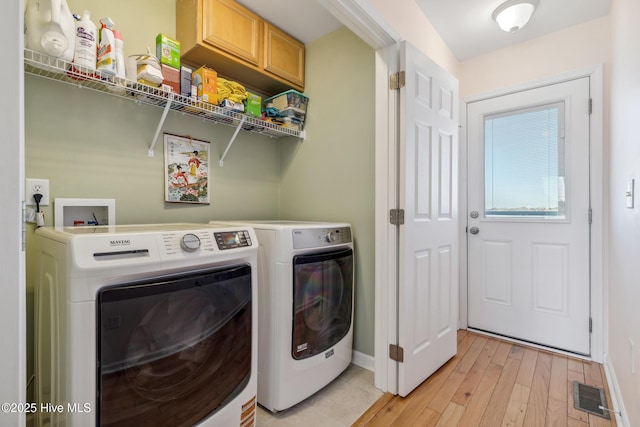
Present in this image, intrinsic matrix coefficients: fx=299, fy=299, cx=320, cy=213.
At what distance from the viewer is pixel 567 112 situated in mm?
2201

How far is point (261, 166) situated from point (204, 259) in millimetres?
1390

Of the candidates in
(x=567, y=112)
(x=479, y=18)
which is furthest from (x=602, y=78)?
(x=479, y=18)

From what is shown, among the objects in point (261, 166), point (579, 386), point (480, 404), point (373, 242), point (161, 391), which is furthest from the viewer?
point (261, 166)

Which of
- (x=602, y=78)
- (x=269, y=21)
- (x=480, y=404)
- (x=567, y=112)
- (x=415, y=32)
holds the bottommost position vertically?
(x=480, y=404)

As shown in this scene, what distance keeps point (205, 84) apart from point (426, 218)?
154cm

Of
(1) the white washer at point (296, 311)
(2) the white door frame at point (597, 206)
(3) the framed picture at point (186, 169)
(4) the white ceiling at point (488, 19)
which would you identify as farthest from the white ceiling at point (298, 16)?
(2) the white door frame at point (597, 206)

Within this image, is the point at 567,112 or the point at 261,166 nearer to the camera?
the point at 567,112

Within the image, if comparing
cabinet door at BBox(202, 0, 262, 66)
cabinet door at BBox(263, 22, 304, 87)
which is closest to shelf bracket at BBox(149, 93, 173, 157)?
cabinet door at BBox(202, 0, 262, 66)

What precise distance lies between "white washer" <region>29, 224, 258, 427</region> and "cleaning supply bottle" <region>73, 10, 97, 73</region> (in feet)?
2.44

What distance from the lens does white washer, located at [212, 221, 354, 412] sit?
150cm

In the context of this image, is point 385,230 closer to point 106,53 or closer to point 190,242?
point 190,242

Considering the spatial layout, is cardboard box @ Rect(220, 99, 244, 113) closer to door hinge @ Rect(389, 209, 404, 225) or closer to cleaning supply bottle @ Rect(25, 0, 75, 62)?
cleaning supply bottle @ Rect(25, 0, 75, 62)

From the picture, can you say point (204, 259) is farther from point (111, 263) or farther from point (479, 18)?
point (479, 18)

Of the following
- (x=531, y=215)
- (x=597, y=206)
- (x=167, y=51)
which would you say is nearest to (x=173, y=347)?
(x=167, y=51)
